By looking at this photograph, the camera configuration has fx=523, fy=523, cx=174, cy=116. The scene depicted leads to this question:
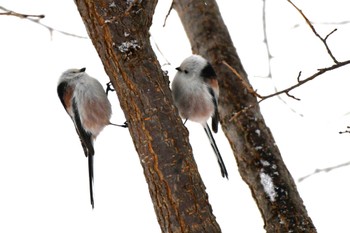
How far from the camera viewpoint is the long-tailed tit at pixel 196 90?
107 inches

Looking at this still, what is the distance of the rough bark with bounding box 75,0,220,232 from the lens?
1.96m

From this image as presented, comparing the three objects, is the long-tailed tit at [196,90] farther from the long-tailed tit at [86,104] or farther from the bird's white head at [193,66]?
the long-tailed tit at [86,104]

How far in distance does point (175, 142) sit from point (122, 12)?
0.57 meters

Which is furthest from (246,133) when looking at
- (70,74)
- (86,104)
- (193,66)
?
(70,74)

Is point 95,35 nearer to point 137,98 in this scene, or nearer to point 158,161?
point 137,98

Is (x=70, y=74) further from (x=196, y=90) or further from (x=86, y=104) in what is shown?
(x=196, y=90)

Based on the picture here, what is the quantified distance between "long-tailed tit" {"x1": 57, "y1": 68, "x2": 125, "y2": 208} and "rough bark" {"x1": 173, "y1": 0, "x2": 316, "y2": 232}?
0.69 meters

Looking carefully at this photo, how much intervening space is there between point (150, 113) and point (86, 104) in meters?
0.60

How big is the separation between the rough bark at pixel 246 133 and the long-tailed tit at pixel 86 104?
69 centimetres

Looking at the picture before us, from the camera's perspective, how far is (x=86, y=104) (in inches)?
99.8

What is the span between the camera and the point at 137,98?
2055 millimetres

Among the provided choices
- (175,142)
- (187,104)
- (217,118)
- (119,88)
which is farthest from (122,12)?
(217,118)

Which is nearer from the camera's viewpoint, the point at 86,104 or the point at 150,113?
the point at 150,113

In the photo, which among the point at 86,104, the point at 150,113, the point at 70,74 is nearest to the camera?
the point at 150,113
